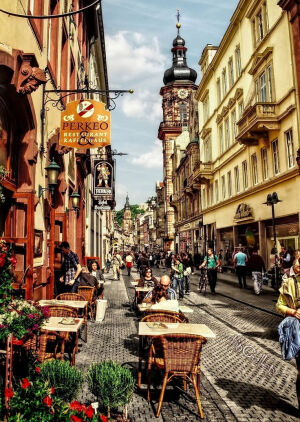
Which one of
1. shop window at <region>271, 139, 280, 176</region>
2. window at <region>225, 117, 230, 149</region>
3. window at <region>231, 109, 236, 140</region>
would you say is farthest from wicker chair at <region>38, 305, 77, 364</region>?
window at <region>225, 117, 230, 149</region>

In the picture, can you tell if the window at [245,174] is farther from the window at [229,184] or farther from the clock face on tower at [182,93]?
the clock face on tower at [182,93]

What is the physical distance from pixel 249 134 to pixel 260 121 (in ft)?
5.99

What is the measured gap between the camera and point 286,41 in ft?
59.1

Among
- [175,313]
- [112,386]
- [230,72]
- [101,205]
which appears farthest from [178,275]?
[230,72]

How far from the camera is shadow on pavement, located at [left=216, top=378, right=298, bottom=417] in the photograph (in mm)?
4672

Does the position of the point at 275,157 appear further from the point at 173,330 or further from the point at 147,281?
the point at 173,330

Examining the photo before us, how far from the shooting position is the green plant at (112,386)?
3.84 m

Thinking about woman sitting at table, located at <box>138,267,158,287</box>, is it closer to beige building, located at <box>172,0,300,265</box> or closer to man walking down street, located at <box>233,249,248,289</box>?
man walking down street, located at <box>233,249,248,289</box>

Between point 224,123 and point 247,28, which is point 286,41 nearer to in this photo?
point 247,28

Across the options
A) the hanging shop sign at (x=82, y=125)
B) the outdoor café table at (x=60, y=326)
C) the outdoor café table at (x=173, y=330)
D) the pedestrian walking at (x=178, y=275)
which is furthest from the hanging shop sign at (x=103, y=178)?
the outdoor café table at (x=173, y=330)

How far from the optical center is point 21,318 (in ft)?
12.4

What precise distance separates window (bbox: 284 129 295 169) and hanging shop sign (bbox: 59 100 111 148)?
1116cm

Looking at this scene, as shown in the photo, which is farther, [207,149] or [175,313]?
[207,149]

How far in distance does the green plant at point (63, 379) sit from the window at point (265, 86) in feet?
62.8
